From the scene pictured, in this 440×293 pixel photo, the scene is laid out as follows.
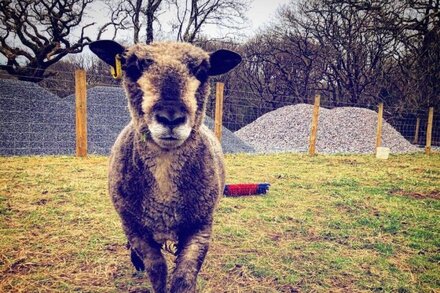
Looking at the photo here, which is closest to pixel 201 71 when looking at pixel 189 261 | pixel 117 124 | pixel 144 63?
pixel 144 63

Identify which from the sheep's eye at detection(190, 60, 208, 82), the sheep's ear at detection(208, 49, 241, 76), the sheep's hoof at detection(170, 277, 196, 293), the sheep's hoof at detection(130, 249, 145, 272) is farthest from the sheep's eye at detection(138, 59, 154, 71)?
the sheep's hoof at detection(130, 249, 145, 272)

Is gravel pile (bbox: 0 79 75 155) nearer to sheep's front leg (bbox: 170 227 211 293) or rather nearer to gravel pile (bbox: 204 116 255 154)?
gravel pile (bbox: 204 116 255 154)

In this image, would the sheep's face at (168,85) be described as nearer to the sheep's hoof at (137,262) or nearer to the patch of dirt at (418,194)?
the sheep's hoof at (137,262)

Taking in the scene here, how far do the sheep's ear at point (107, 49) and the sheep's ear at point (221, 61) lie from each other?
32.7 inches

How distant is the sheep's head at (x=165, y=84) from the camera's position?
2.48m

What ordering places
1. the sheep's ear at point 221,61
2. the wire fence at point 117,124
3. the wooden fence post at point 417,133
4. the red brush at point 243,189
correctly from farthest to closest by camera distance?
the wooden fence post at point 417,133 → the wire fence at point 117,124 → the red brush at point 243,189 → the sheep's ear at point 221,61

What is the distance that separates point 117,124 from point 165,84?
12.1m

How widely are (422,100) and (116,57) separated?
83.2 ft

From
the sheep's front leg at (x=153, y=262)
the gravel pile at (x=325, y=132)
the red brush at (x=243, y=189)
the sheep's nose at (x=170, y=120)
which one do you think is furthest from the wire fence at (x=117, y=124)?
the sheep's nose at (x=170, y=120)

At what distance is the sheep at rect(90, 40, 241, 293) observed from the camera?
8.82ft

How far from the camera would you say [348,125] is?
2000 centimetres

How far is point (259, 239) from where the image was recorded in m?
4.33

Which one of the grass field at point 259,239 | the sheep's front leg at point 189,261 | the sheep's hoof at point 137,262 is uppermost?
the sheep's front leg at point 189,261

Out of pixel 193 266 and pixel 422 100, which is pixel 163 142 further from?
pixel 422 100
